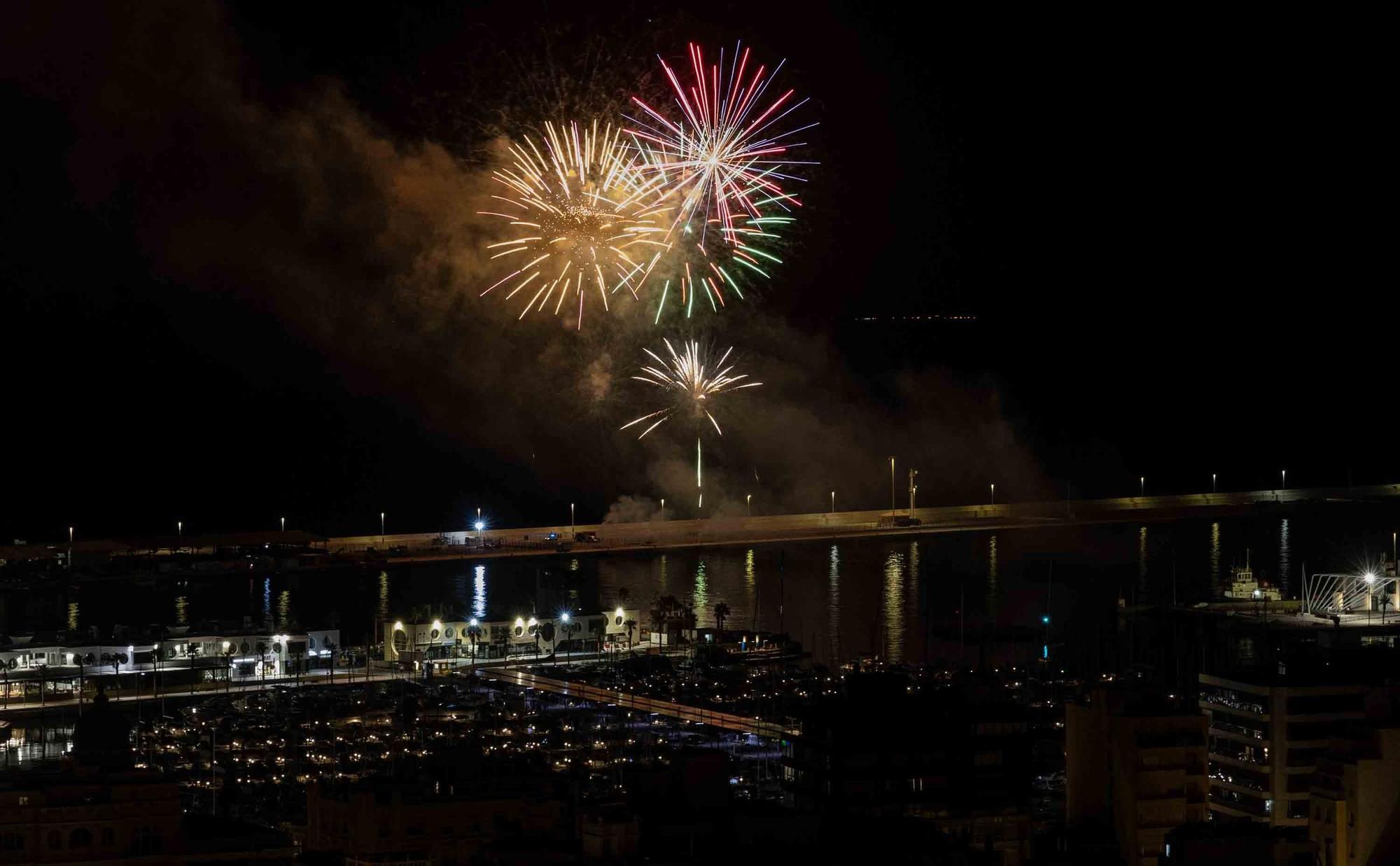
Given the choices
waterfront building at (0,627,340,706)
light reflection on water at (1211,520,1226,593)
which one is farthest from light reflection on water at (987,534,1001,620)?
waterfront building at (0,627,340,706)

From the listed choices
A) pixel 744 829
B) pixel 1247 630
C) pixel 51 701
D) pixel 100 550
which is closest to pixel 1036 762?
pixel 744 829

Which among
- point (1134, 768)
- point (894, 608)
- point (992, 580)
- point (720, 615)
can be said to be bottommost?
point (1134, 768)

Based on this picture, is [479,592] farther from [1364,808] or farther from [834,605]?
[1364,808]

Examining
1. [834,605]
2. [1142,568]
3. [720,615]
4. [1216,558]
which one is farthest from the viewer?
[1216,558]

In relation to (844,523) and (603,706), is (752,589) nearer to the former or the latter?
(844,523)

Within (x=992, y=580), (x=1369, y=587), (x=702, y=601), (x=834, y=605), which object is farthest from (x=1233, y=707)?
(x=992, y=580)

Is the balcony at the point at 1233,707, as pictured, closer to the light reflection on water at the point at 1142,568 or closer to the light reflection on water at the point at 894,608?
the light reflection on water at the point at 894,608
